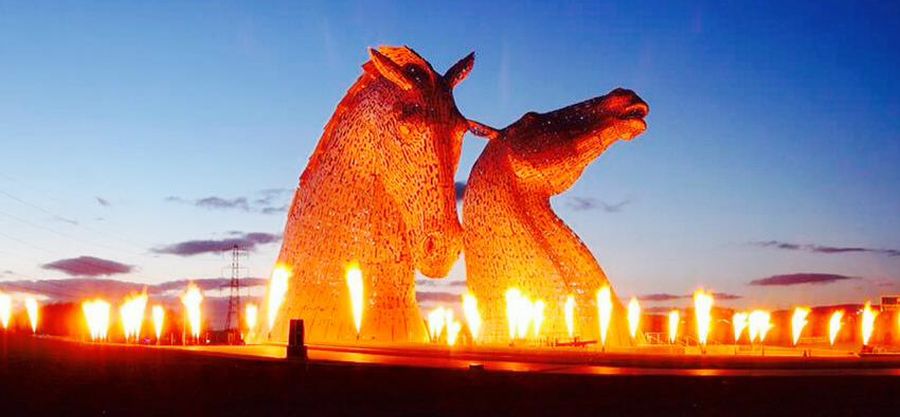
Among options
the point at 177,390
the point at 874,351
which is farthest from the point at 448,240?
the point at 177,390

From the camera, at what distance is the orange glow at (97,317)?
1640 inches

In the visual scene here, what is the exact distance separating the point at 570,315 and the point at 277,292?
10.4 metres

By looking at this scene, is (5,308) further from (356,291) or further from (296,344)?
(296,344)

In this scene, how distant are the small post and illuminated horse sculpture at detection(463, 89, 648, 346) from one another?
13.6 metres

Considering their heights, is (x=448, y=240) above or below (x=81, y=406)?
above

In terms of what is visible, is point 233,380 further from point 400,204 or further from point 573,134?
point 573,134

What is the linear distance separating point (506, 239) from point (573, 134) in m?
4.56

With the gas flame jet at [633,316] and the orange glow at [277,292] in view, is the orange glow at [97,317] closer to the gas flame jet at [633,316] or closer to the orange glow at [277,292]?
the orange glow at [277,292]

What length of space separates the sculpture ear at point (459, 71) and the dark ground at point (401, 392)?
1596cm

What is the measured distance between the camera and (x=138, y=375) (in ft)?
54.7

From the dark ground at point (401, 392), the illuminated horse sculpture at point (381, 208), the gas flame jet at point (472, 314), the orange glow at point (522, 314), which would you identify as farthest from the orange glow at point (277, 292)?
the dark ground at point (401, 392)

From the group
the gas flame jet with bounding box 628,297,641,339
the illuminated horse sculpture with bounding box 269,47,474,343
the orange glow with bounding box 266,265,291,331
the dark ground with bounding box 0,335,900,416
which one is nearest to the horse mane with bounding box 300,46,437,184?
the illuminated horse sculpture with bounding box 269,47,474,343

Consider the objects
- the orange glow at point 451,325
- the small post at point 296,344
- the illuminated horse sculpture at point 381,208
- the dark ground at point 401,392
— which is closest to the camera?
the dark ground at point 401,392

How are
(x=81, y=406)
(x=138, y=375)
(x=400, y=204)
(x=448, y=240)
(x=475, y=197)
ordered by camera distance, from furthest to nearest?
(x=475, y=197) < (x=400, y=204) < (x=448, y=240) < (x=138, y=375) < (x=81, y=406)
